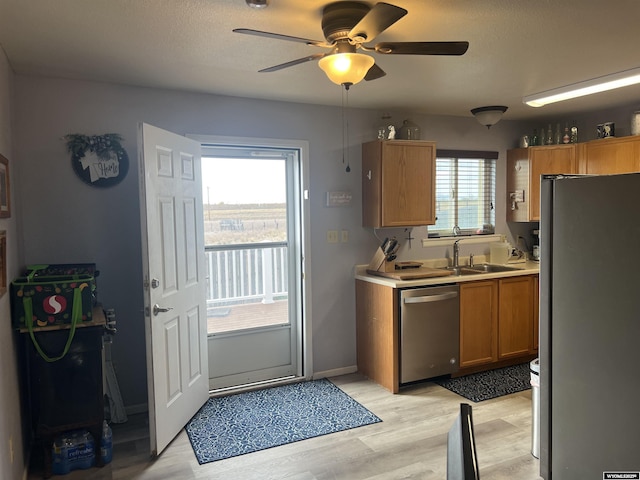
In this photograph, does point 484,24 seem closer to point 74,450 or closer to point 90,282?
point 90,282

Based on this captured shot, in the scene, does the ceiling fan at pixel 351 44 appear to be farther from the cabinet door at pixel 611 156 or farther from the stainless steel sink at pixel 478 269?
the cabinet door at pixel 611 156

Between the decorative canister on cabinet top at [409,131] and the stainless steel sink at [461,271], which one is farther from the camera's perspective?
the stainless steel sink at [461,271]

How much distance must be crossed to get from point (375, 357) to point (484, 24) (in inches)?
107

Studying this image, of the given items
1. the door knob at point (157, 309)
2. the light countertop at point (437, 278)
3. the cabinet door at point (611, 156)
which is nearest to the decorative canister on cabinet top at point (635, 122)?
the cabinet door at point (611, 156)

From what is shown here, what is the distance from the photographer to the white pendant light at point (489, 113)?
166 inches

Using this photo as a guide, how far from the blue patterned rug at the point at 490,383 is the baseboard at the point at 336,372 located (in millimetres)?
760

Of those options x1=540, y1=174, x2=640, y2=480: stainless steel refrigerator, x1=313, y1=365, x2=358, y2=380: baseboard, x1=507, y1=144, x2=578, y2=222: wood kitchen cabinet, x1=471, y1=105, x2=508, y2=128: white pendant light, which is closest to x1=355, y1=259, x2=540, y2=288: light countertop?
x1=507, y1=144, x2=578, y2=222: wood kitchen cabinet

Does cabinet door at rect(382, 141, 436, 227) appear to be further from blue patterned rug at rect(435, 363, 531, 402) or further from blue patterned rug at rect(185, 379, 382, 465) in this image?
blue patterned rug at rect(185, 379, 382, 465)

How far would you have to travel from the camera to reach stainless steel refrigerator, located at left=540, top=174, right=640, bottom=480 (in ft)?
5.77

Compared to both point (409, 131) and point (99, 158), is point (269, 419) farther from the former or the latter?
point (409, 131)

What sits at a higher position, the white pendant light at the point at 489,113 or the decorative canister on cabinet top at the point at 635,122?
the white pendant light at the point at 489,113

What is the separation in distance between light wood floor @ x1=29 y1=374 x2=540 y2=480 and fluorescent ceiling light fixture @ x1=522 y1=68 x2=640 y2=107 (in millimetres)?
2408

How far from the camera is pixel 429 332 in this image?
3918 millimetres

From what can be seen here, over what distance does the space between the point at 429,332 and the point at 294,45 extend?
2484 mm
